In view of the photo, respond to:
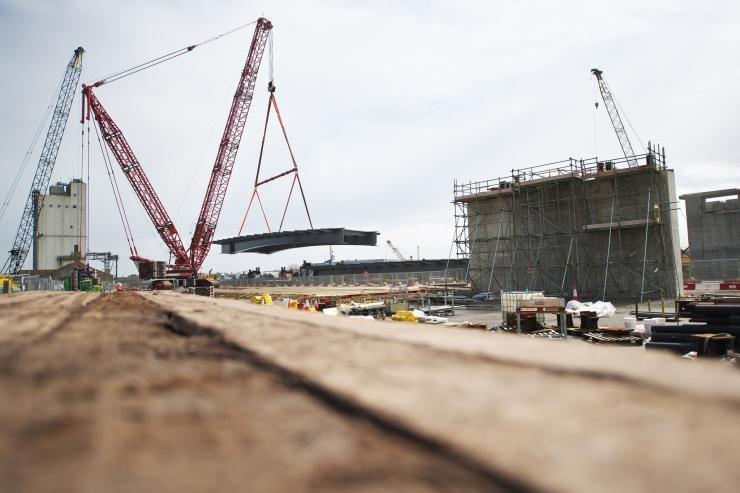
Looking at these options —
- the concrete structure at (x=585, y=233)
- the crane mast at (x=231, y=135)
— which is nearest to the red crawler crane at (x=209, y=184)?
the crane mast at (x=231, y=135)

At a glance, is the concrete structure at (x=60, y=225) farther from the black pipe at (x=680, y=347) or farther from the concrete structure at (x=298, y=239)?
the black pipe at (x=680, y=347)

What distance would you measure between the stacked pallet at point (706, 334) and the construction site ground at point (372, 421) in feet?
38.0

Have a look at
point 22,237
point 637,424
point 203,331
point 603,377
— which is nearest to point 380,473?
point 637,424

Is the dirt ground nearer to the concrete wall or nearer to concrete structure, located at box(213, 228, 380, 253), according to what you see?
the concrete wall

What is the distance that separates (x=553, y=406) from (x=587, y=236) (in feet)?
105

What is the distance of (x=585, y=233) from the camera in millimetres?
30047

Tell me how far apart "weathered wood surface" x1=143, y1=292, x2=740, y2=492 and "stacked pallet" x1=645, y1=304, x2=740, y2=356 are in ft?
37.7

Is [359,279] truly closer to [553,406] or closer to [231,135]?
[231,135]

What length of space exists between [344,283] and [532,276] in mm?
27739

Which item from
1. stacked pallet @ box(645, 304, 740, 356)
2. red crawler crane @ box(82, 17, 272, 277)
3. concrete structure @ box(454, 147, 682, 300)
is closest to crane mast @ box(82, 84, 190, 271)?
red crawler crane @ box(82, 17, 272, 277)

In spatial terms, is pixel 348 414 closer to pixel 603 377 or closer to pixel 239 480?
pixel 239 480

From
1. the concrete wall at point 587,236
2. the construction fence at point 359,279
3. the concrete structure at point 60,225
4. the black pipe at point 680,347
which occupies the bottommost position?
the black pipe at point 680,347

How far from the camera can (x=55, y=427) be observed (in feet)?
3.68

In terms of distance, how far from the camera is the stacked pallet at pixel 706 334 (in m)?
10.9
